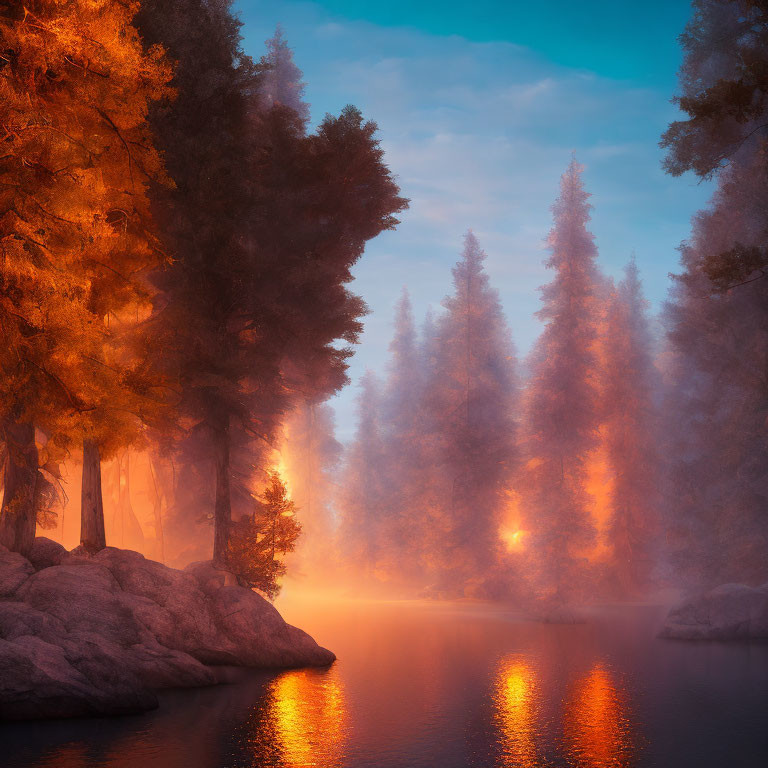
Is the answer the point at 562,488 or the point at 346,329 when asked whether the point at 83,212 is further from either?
the point at 562,488

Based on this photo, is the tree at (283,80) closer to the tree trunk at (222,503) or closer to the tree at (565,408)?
the tree at (565,408)

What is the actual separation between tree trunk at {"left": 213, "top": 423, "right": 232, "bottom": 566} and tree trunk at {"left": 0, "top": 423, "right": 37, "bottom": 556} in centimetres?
471

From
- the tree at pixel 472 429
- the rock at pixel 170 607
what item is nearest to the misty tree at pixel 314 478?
the tree at pixel 472 429

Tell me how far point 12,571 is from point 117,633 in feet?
7.69

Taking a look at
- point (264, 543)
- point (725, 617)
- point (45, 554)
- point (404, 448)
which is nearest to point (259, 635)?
point (264, 543)

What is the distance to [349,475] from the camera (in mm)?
46875

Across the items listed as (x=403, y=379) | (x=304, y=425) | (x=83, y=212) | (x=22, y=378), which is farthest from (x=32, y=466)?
(x=304, y=425)

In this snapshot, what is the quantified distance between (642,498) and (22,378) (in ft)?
94.9

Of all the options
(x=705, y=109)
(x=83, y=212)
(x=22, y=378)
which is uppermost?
(x=705, y=109)

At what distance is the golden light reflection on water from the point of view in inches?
361

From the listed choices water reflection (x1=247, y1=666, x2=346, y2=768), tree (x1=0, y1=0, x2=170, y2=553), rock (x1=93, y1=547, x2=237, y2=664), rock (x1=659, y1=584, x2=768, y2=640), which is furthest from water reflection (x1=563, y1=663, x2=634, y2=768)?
tree (x1=0, y1=0, x2=170, y2=553)

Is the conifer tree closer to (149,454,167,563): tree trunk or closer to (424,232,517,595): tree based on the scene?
(424,232,517,595): tree

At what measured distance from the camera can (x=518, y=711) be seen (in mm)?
11695

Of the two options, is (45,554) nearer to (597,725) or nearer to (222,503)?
(222,503)
